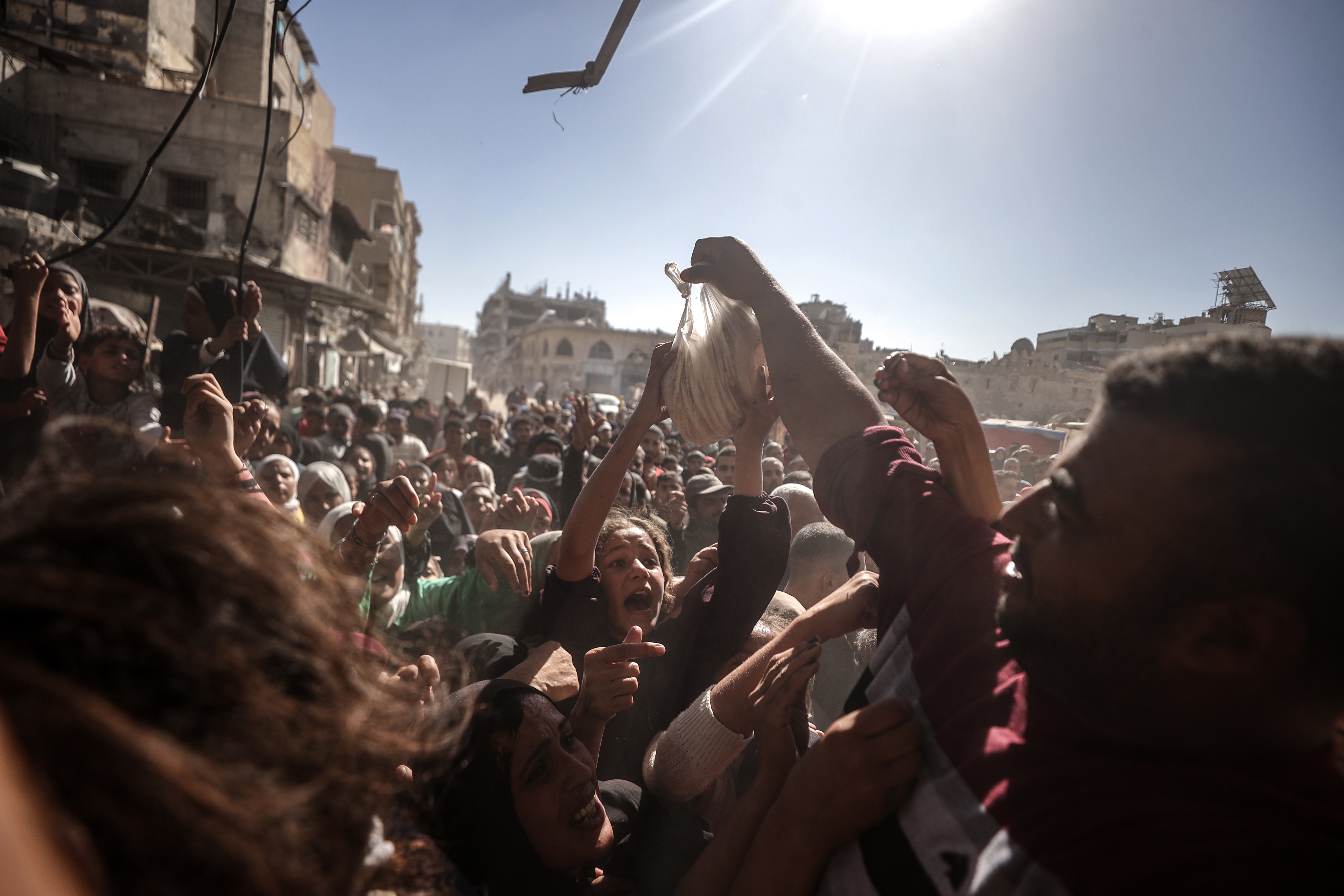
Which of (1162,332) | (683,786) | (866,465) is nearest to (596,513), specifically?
(683,786)

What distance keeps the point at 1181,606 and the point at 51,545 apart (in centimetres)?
131

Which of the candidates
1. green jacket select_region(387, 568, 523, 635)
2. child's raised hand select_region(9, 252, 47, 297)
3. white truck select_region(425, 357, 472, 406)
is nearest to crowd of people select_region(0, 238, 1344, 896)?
green jacket select_region(387, 568, 523, 635)

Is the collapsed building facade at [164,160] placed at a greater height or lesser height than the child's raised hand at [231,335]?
greater

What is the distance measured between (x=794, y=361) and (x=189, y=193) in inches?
1001

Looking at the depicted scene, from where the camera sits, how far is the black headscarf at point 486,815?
145 cm

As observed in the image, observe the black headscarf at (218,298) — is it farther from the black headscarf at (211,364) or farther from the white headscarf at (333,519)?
the white headscarf at (333,519)

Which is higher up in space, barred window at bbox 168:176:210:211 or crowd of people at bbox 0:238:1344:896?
barred window at bbox 168:176:210:211

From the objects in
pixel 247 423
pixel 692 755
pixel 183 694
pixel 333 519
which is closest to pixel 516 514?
pixel 333 519

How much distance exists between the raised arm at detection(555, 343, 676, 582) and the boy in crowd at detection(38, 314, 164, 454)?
224 cm

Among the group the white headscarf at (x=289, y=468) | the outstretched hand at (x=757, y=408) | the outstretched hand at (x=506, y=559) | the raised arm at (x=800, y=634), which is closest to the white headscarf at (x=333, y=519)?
the white headscarf at (x=289, y=468)

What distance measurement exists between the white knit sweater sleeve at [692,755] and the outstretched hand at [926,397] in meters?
0.99

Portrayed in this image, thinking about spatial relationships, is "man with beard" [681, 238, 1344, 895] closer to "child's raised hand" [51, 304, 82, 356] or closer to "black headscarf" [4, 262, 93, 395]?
"black headscarf" [4, 262, 93, 395]

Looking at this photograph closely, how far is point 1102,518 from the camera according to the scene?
0.90 m

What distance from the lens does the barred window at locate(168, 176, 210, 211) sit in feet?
65.0
